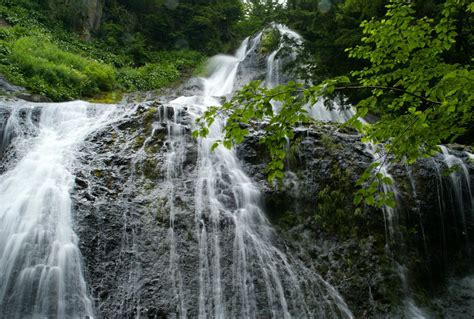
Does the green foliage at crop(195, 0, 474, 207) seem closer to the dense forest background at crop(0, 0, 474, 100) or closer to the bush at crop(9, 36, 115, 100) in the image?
the dense forest background at crop(0, 0, 474, 100)

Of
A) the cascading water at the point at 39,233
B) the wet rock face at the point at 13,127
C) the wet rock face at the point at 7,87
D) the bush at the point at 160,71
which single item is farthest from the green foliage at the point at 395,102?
the bush at the point at 160,71

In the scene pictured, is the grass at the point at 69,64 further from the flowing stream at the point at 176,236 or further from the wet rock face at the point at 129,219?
the wet rock face at the point at 129,219

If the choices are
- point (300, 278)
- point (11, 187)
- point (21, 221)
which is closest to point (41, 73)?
point (11, 187)

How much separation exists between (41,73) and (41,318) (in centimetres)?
1021

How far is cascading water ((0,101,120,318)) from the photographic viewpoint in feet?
18.0

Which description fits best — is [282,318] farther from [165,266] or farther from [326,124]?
[326,124]

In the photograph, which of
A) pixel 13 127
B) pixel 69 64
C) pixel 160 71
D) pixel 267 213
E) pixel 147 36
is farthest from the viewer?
pixel 147 36

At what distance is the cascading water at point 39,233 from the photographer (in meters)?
5.48

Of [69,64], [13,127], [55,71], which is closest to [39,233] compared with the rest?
[13,127]

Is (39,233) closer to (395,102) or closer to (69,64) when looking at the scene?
(395,102)

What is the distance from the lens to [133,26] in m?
23.2

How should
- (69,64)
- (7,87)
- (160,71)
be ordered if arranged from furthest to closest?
1. (160,71)
2. (69,64)
3. (7,87)

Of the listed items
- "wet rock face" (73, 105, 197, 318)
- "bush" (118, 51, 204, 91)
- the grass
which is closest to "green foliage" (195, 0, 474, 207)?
"wet rock face" (73, 105, 197, 318)

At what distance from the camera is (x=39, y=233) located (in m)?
6.18
